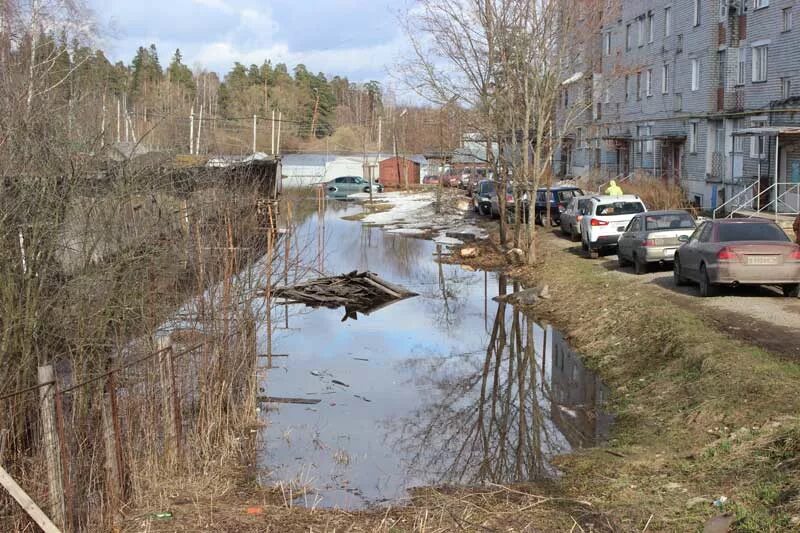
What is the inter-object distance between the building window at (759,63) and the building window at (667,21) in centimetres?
982

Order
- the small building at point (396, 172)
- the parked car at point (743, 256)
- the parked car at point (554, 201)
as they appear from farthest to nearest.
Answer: the small building at point (396, 172) < the parked car at point (554, 201) < the parked car at point (743, 256)

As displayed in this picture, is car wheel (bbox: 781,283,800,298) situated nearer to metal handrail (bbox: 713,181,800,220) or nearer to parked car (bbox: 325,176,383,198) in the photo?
metal handrail (bbox: 713,181,800,220)

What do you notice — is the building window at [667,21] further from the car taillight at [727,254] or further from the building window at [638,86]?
the car taillight at [727,254]

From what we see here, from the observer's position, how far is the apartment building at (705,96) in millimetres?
33531

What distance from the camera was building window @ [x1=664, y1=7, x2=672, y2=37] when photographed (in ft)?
151

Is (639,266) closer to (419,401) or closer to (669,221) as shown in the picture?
(669,221)

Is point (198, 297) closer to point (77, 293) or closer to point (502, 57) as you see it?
point (77, 293)

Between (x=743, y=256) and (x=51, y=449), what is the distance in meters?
12.2

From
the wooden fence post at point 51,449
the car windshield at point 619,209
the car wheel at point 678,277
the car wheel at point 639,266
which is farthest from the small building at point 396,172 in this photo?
the wooden fence post at point 51,449

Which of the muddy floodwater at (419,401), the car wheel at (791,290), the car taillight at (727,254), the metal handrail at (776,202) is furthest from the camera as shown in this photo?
the metal handrail at (776,202)

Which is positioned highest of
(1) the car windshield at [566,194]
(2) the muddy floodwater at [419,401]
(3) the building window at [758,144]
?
(3) the building window at [758,144]

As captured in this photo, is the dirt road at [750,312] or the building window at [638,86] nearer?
the dirt road at [750,312]

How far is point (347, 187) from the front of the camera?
76.3 metres

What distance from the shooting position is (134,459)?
29.6ft
